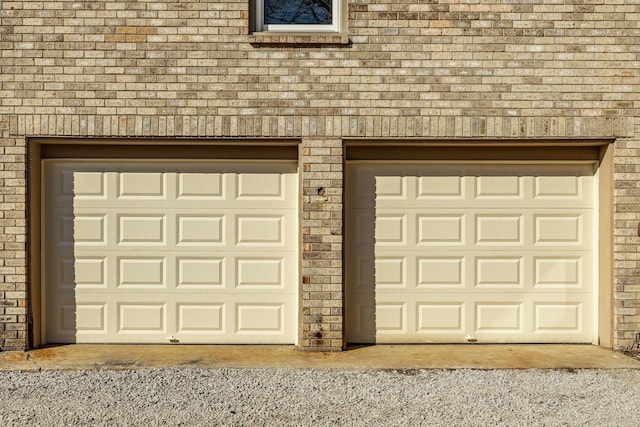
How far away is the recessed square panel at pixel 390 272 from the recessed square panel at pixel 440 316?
15.0 inches

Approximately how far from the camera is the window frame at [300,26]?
19.2ft

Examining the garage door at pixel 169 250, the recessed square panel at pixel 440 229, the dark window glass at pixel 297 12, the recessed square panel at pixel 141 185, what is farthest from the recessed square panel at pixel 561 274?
the recessed square panel at pixel 141 185

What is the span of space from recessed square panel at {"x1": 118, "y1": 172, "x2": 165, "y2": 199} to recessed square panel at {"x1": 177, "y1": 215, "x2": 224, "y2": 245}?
395 mm

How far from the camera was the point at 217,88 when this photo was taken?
5.73m

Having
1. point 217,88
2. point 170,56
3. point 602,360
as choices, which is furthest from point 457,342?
point 170,56

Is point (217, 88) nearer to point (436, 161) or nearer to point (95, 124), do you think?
point (95, 124)

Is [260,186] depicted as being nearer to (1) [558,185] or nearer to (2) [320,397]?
(2) [320,397]

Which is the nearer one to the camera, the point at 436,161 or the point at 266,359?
the point at 266,359

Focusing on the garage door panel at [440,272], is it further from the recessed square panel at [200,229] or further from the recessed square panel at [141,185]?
the recessed square panel at [141,185]

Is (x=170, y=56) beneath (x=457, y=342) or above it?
above

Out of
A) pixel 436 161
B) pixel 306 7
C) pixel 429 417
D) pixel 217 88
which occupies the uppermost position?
pixel 306 7

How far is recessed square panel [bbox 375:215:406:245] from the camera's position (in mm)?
6023

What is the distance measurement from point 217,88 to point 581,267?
173 inches

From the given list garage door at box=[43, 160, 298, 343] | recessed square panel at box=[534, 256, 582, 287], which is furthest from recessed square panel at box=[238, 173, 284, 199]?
recessed square panel at box=[534, 256, 582, 287]
